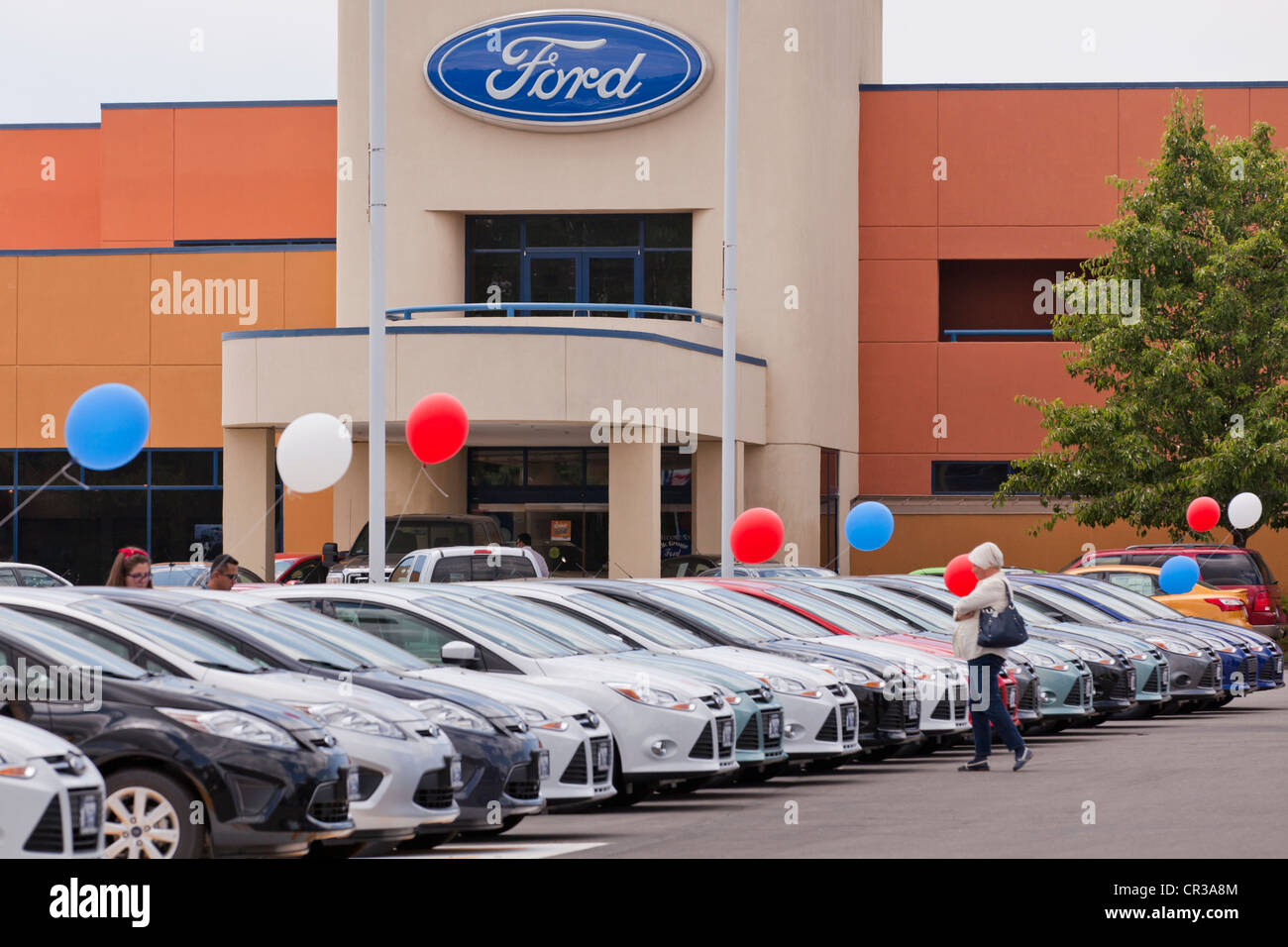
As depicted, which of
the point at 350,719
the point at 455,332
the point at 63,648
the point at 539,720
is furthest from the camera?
the point at 455,332

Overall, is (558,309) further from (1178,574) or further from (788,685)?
(788,685)

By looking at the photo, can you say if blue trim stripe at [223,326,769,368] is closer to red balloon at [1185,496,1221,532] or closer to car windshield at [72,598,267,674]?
red balloon at [1185,496,1221,532]

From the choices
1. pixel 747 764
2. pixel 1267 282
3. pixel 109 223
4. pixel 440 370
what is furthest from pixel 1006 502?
pixel 747 764

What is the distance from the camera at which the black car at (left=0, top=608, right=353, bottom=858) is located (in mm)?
8977

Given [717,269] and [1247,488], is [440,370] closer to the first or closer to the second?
[717,269]

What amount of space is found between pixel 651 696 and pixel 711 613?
3639 mm

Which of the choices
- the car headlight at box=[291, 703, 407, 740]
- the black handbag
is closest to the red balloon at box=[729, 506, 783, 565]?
the black handbag

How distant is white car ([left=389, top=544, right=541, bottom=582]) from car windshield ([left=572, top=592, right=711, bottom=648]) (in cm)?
772

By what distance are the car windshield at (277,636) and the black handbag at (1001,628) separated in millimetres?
5345

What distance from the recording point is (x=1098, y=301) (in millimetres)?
33844

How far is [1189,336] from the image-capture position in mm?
32938

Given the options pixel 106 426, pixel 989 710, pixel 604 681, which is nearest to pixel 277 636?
pixel 604 681

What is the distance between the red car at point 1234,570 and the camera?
85.4 ft
